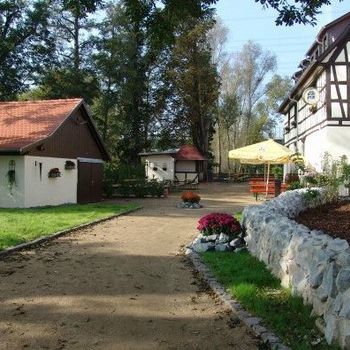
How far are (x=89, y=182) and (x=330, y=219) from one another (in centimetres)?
1565

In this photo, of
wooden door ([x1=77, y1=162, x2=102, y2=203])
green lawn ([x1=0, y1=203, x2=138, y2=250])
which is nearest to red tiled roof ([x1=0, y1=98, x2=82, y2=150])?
wooden door ([x1=77, y1=162, x2=102, y2=203])

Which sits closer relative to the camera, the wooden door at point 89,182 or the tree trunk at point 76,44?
the wooden door at point 89,182

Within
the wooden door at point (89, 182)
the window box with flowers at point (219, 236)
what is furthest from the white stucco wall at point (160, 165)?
the window box with flowers at point (219, 236)

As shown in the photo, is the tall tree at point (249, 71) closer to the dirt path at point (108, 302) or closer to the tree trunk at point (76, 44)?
the tree trunk at point (76, 44)

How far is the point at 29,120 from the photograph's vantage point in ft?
73.4

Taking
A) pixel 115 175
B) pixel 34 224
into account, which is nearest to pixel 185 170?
pixel 115 175

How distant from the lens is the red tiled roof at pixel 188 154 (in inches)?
1804

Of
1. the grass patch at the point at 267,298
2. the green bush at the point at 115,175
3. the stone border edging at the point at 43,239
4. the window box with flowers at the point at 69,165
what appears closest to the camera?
the grass patch at the point at 267,298

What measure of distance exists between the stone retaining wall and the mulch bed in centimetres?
151

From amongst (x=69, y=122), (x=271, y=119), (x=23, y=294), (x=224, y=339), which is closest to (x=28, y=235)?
(x=23, y=294)

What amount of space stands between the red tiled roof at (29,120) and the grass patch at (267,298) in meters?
13.0

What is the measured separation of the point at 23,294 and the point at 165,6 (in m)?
4.52

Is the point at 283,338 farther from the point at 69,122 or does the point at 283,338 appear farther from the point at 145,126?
the point at 145,126

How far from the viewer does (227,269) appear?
790 centimetres
